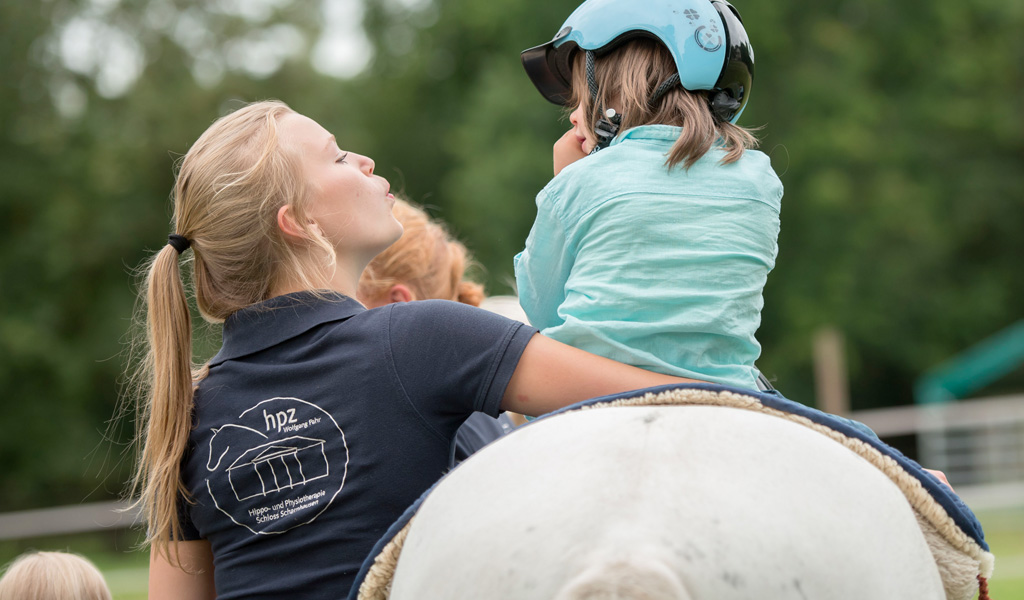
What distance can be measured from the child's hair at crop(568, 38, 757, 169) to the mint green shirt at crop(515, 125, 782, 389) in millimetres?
76

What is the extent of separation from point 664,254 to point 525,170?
58.4 feet

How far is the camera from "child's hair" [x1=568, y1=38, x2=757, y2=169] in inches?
95.0

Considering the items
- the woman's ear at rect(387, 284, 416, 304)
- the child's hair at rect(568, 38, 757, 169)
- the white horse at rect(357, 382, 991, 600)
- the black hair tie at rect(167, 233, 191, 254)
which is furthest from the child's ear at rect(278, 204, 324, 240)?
the woman's ear at rect(387, 284, 416, 304)

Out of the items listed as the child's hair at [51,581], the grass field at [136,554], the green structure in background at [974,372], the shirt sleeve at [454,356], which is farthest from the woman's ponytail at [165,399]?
the green structure in background at [974,372]

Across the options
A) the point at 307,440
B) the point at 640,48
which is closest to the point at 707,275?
the point at 640,48

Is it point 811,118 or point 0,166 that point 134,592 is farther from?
point 811,118

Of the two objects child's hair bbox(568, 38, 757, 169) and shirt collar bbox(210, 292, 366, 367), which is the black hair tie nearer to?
shirt collar bbox(210, 292, 366, 367)

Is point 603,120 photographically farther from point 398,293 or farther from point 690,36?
point 398,293

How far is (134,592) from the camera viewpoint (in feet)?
40.1

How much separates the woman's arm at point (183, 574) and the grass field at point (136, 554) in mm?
6316

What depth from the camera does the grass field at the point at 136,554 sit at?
10.6 meters

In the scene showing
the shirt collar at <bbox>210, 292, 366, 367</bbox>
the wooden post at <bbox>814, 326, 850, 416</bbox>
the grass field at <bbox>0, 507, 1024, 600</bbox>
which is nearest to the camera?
the shirt collar at <bbox>210, 292, 366, 367</bbox>

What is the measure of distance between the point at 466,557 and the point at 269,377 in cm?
88

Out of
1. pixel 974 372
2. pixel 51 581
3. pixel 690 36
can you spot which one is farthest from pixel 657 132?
pixel 974 372
